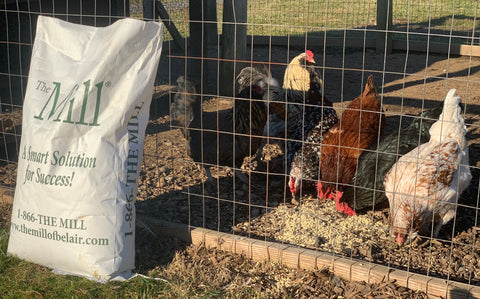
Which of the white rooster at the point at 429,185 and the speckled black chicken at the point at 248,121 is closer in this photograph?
the white rooster at the point at 429,185

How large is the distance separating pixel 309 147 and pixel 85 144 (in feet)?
6.60

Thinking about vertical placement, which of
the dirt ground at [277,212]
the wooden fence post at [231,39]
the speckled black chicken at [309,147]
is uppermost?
the wooden fence post at [231,39]

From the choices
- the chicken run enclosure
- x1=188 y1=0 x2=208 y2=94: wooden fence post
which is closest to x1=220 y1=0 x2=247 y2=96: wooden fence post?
the chicken run enclosure

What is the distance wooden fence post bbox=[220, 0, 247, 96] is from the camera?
18.8 feet

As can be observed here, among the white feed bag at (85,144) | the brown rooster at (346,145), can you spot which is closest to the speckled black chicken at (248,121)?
the brown rooster at (346,145)

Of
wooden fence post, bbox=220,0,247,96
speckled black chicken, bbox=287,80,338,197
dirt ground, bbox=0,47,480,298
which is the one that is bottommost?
dirt ground, bbox=0,47,480,298

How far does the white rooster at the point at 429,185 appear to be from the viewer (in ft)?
10.9

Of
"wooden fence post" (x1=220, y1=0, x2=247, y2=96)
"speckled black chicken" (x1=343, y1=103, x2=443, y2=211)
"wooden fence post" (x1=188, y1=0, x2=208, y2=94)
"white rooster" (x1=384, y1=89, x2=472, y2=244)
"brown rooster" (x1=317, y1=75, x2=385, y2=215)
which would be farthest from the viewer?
"wooden fence post" (x1=220, y1=0, x2=247, y2=96)

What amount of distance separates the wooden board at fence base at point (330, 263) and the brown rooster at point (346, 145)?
806mm

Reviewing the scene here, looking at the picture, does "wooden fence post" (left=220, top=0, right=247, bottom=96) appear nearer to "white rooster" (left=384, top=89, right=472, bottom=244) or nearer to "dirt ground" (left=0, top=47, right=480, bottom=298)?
"dirt ground" (left=0, top=47, right=480, bottom=298)

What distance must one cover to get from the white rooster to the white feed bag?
172cm

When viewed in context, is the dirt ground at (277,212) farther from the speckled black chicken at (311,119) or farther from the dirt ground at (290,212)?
the speckled black chicken at (311,119)

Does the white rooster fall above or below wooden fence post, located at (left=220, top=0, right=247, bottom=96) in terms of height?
below

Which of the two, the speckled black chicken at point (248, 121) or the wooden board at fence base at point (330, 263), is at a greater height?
the speckled black chicken at point (248, 121)
